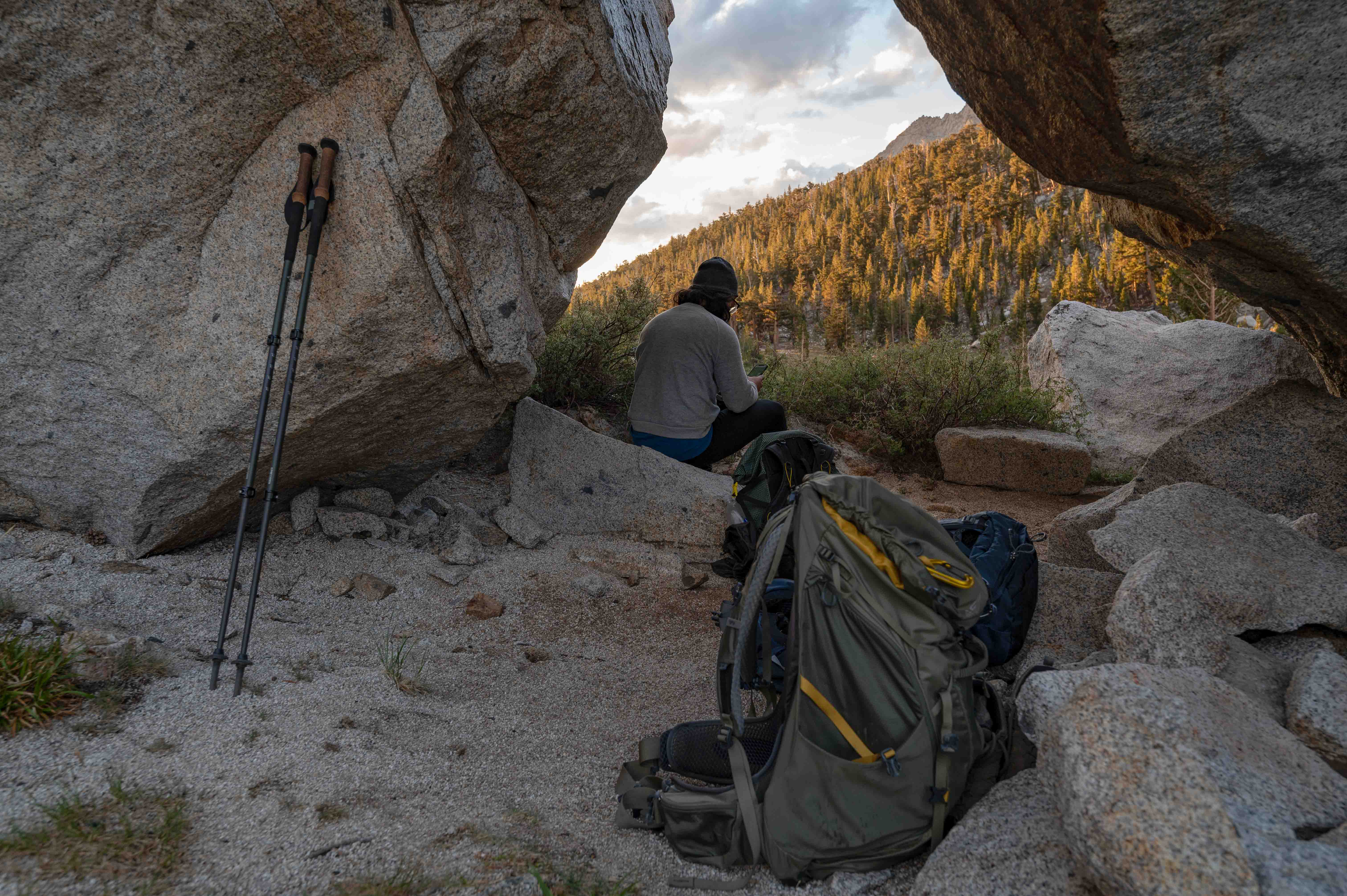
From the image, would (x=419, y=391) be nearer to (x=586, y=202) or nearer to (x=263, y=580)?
(x=263, y=580)

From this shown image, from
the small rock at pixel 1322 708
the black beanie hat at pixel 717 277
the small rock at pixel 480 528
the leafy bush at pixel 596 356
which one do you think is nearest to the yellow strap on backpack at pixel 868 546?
the small rock at pixel 1322 708

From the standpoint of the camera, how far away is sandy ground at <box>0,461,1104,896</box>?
86.1 inches

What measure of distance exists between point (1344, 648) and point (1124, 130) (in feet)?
8.05

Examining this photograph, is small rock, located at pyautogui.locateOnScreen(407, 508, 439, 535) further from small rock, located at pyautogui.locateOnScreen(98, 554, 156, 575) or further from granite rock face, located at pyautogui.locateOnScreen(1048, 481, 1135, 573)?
granite rock face, located at pyautogui.locateOnScreen(1048, 481, 1135, 573)

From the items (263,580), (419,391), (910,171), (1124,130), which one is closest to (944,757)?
(1124,130)

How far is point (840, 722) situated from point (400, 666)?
87.3 inches

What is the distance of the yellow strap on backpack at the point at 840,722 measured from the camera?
231 cm

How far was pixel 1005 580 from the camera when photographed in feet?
11.3

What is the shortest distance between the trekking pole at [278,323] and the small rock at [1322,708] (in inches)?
163

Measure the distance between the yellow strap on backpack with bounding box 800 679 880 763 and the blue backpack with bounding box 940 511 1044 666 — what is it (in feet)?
3.99

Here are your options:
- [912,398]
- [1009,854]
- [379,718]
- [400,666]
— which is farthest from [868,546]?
[912,398]

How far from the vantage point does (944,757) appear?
2.35 metres

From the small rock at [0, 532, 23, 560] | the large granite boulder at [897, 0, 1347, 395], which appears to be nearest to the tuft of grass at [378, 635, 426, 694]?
the small rock at [0, 532, 23, 560]

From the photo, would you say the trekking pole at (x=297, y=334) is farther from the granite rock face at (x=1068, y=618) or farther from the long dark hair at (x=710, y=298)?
the granite rock face at (x=1068, y=618)
